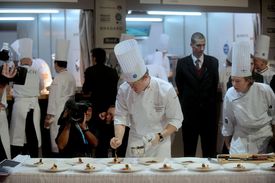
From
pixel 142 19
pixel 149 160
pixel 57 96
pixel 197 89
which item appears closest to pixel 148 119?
pixel 149 160

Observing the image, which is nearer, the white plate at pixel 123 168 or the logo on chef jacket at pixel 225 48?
the white plate at pixel 123 168

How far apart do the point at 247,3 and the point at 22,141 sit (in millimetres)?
3180

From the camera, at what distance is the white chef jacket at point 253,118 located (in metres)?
3.29

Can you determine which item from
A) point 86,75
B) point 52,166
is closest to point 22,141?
point 86,75

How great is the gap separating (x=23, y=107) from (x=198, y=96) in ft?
5.94

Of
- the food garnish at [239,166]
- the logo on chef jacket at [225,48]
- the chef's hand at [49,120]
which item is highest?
the logo on chef jacket at [225,48]

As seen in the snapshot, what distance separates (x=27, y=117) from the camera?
15.7ft

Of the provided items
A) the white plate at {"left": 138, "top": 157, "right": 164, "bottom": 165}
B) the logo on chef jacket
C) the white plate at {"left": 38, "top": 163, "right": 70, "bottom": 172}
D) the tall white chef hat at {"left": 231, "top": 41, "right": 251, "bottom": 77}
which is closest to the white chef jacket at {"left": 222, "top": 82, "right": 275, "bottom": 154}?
the tall white chef hat at {"left": 231, "top": 41, "right": 251, "bottom": 77}

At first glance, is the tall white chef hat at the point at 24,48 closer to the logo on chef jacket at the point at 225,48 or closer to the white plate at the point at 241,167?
the white plate at the point at 241,167

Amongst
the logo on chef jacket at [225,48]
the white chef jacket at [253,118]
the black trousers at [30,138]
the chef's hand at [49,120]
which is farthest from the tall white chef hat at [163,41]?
the white chef jacket at [253,118]

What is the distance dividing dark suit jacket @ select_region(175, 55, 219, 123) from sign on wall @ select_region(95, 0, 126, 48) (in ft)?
3.12

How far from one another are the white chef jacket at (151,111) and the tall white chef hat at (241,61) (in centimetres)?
51

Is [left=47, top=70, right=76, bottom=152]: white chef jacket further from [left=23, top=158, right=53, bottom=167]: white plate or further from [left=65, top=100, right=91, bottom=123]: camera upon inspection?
[left=23, top=158, right=53, bottom=167]: white plate

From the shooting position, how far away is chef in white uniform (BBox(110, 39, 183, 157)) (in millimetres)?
3029
